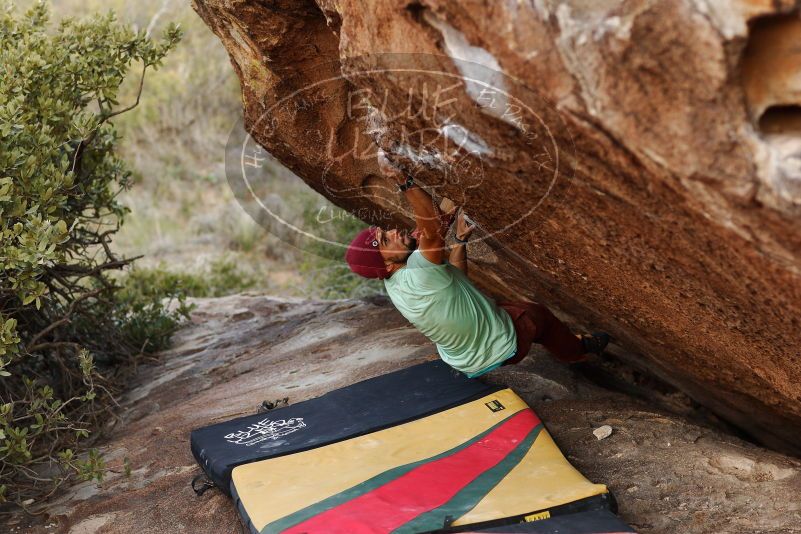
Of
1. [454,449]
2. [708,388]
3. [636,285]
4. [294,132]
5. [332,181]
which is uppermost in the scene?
[294,132]

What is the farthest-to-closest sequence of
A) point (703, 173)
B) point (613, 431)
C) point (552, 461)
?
point (613, 431)
point (552, 461)
point (703, 173)

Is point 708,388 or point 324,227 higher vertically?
point 324,227

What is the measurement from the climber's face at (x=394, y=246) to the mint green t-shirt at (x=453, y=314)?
0.13 ft

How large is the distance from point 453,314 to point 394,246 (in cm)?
38

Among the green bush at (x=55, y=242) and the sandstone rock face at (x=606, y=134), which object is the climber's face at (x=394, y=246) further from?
the green bush at (x=55, y=242)

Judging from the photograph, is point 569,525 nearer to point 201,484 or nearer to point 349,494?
point 349,494

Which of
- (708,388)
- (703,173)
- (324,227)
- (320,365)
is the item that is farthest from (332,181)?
(703,173)

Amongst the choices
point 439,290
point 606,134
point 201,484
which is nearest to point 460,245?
point 439,290

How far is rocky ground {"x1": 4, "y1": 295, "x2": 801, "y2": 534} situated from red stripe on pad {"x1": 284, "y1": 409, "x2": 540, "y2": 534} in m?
0.29

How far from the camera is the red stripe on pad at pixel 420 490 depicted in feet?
9.12

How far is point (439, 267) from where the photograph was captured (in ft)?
11.1

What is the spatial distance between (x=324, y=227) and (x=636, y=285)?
5.63ft

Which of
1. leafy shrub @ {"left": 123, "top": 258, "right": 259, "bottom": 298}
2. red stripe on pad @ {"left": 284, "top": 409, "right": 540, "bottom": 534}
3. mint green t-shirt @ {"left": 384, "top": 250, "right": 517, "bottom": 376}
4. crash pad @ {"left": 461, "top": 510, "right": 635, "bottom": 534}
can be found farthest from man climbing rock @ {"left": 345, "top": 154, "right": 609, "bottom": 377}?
leafy shrub @ {"left": 123, "top": 258, "right": 259, "bottom": 298}

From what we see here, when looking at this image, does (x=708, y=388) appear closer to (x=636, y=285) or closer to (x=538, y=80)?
(x=636, y=285)
